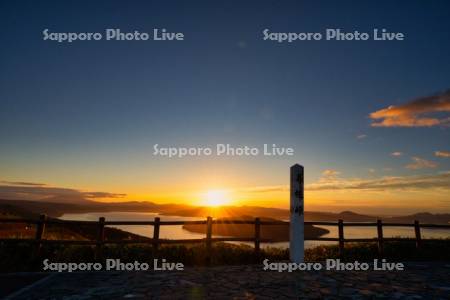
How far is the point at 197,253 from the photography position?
11.5m

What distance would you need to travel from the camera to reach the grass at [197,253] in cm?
1045

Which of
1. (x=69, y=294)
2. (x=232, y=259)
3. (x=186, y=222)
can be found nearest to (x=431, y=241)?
(x=232, y=259)

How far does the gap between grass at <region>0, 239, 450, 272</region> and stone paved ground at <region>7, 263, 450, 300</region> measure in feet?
3.90

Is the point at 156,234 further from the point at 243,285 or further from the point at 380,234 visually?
the point at 380,234

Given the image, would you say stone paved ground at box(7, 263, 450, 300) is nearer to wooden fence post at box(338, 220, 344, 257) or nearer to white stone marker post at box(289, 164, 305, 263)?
white stone marker post at box(289, 164, 305, 263)

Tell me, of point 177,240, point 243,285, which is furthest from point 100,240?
point 243,285

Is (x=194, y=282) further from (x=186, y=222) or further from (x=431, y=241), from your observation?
(x=431, y=241)

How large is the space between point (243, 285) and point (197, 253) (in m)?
3.67

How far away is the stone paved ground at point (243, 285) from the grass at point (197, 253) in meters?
1.19

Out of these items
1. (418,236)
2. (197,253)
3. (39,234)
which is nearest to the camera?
(39,234)

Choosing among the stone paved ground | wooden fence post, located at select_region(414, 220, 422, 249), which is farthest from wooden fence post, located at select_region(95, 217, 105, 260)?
wooden fence post, located at select_region(414, 220, 422, 249)

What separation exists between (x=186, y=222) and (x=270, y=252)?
3.34 metres

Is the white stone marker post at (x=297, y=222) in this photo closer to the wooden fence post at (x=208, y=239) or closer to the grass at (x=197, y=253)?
the grass at (x=197, y=253)

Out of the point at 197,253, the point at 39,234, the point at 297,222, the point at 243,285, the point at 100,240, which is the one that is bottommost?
the point at 243,285
